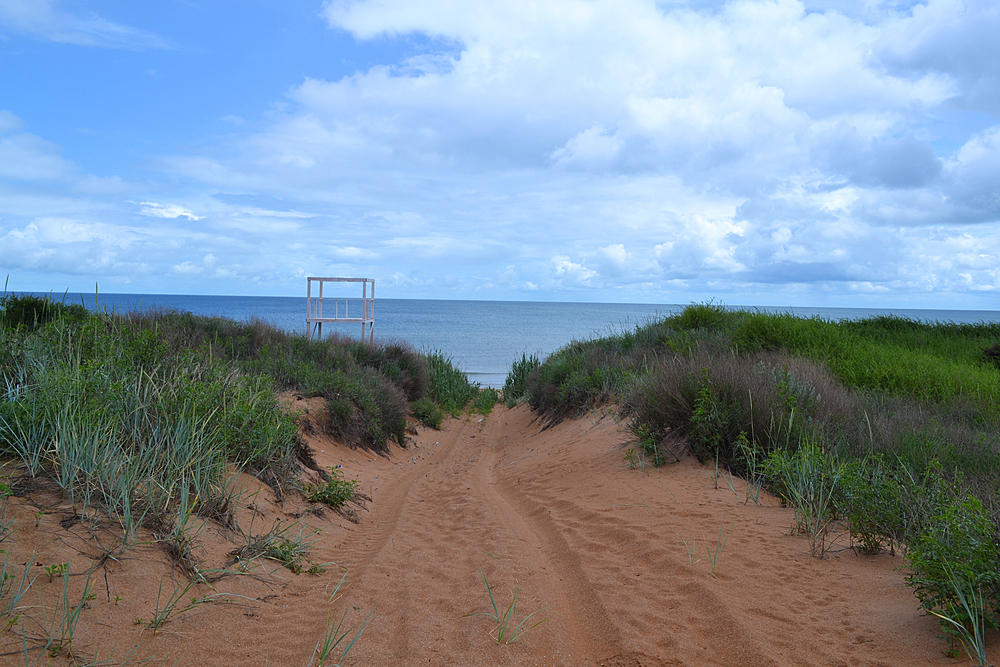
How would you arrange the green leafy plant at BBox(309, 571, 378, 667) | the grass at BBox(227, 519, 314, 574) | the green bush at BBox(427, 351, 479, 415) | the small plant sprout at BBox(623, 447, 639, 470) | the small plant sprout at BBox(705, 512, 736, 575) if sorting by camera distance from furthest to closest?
the green bush at BBox(427, 351, 479, 415) < the small plant sprout at BBox(623, 447, 639, 470) < the small plant sprout at BBox(705, 512, 736, 575) < the grass at BBox(227, 519, 314, 574) < the green leafy plant at BBox(309, 571, 378, 667)

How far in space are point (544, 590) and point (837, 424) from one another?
490 centimetres

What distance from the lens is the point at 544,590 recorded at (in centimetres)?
402

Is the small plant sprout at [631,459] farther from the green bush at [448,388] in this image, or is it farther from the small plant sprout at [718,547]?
the green bush at [448,388]

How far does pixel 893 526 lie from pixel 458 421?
12.2m

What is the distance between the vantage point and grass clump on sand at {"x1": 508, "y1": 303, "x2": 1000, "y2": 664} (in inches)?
122

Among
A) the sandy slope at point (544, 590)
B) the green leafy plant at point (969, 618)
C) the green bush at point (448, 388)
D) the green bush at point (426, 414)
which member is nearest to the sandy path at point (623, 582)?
the sandy slope at point (544, 590)

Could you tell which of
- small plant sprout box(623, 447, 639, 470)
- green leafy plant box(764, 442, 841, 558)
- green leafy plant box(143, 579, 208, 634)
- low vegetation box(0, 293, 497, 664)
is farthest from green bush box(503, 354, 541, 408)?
green leafy plant box(143, 579, 208, 634)

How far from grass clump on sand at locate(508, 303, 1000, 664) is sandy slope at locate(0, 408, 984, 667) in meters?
0.33

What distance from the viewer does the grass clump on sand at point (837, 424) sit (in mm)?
3102

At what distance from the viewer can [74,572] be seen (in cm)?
324

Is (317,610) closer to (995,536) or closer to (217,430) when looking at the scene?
(217,430)

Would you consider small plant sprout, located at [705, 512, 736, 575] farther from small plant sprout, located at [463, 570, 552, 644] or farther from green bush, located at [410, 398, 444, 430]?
green bush, located at [410, 398, 444, 430]

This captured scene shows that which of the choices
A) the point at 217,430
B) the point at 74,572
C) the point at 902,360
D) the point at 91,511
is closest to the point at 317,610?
the point at 74,572

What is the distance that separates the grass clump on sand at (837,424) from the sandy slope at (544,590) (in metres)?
0.33
